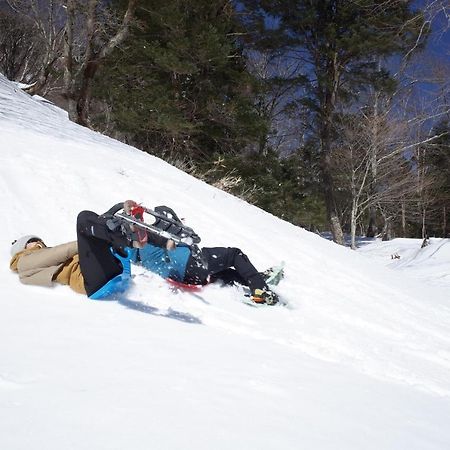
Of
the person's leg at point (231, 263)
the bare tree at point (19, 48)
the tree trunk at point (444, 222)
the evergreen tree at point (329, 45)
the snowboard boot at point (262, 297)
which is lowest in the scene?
the snowboard boot at point (262, 297)

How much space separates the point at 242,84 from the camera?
11.5 metres

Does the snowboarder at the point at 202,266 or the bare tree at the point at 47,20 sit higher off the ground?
the bare tree at the point at 47,20

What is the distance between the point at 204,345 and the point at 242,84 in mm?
10125

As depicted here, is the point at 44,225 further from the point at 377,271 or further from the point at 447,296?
the point at 447,296

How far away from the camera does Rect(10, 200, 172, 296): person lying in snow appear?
108 inches

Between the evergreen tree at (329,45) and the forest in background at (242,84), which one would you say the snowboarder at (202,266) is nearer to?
the forest in background at (242,84)

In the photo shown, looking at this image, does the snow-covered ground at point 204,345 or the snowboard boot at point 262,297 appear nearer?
the snow-covered ground at point 204,345

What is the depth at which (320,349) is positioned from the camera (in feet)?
9.36

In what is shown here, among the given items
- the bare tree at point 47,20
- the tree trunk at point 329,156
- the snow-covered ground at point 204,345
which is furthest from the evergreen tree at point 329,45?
the snow-covered ground at point 204,345

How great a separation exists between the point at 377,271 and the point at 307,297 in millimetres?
1800

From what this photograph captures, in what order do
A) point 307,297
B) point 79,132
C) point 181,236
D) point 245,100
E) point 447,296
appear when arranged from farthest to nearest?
point 245,100, point 79,132, point 447,296, point 307,297, point 181,236

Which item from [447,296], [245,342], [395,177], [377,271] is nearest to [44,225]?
[245,342]

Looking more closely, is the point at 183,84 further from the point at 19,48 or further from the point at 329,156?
the point at 19,48

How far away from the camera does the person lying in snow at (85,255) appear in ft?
8.96
